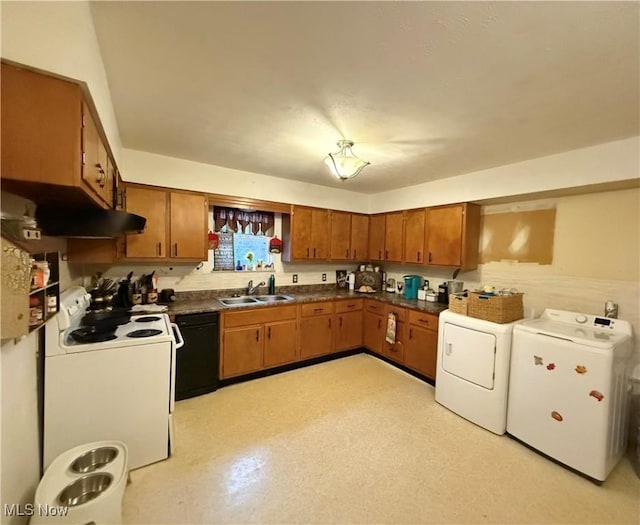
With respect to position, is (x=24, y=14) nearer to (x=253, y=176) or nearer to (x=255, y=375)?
(x=253, y=176)

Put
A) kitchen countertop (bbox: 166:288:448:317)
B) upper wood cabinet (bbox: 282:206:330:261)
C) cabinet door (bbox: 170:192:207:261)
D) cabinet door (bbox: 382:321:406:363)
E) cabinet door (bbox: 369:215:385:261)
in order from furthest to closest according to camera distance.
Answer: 1. cabinet door (bbox: 369:215:385:261)
2. upper wood cabinet (bbox: 282:206:330:261)
3. cabinet door (bbox: 382:321:406:363)
4. cabinet door (bbox: 170:192:207:261)
5. kitchen countertop (bbox: 166:288:448:317)

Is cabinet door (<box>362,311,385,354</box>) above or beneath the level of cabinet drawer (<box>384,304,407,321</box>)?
beneath

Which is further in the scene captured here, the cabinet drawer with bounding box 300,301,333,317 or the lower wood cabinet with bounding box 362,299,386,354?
the lower wood cabinet with bounding box 362,299,386,354

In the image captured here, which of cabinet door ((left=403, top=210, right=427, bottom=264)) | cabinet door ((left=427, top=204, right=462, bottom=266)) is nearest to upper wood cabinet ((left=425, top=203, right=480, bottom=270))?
cabinet door ((left=427, top=204, right=462, bottom=266))

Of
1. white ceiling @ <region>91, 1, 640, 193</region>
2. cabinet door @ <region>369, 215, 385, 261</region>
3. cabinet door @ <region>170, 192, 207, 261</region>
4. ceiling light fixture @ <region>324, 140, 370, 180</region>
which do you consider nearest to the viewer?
white ceiling @ <region>91, 1, 640, 193</region>

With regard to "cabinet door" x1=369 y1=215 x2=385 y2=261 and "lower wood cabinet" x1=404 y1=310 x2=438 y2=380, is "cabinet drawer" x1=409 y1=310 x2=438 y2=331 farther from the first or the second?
"cabinet door" x1=369 y1=215 x2=385 y2=261

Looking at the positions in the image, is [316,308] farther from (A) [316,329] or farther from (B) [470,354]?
(B) [470,354]

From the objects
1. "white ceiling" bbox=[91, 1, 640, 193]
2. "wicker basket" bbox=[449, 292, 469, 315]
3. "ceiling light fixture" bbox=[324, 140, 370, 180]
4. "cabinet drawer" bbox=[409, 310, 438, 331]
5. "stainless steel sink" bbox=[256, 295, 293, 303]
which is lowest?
"cabinet drawer" bbox=[409, 310, 438, 331]

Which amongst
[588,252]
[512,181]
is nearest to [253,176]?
[512,181]

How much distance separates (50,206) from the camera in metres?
1.71

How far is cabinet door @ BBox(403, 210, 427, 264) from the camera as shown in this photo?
3.85 meters

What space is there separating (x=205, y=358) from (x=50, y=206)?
75.5 inches

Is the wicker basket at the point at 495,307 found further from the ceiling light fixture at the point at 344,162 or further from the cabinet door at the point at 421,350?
the ceiling light fixture at the point at 344,162

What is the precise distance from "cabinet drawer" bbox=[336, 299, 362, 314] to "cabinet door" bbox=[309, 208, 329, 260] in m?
0.73
